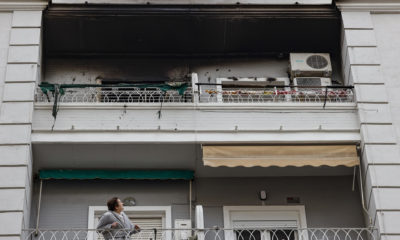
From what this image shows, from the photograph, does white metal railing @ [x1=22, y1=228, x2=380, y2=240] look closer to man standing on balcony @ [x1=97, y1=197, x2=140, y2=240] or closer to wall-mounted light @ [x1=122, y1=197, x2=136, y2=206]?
wall-mounted light @ [x1=122, y1=197, x2=136, y2=206]

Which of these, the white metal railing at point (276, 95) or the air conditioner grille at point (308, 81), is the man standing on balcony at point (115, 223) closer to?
the white metal railing at point (276, 95)

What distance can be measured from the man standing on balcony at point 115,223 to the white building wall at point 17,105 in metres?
1.49

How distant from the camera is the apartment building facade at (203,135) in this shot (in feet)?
47.9

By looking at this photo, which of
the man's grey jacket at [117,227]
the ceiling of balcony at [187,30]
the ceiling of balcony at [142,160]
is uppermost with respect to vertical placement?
the ceiling of balcony at [187,30]

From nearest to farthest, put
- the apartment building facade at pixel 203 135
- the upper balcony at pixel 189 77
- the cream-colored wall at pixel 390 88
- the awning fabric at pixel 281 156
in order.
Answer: the cream-colored wall at pixel 390 88, the apartment building facade at pixel 203 135, the awning fabric at pixel 281 156, the upper balcony at pixel 189 77

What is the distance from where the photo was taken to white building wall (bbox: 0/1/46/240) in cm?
1358

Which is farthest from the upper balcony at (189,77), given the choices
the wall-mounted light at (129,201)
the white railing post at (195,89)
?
the wall-mounted light at (129,201)

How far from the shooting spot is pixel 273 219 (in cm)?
1520

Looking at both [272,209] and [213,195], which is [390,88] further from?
[213,195]

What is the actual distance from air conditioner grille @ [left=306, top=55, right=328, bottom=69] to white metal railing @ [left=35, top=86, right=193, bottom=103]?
276cm

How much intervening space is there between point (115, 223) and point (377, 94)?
5860 mm

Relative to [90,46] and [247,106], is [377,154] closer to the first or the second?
[247,106]

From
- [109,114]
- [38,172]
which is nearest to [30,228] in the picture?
[38,172]

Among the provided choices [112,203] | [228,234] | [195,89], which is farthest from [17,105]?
[228,234]
